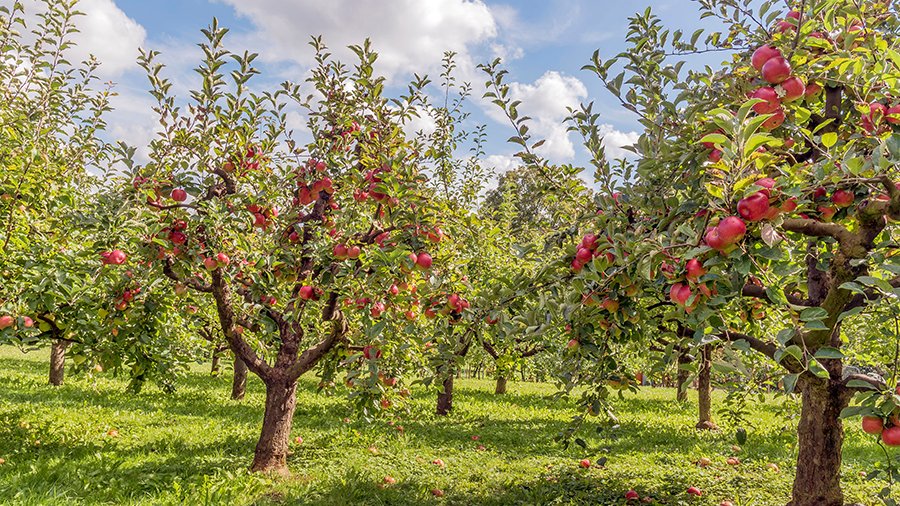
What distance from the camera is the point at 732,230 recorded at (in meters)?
2.03

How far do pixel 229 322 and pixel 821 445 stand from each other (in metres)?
6.01

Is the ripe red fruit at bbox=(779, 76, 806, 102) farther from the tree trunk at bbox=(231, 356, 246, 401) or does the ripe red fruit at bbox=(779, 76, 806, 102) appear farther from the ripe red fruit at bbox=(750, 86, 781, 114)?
the tree trunk at bbox=(231, 356, 246, 401)

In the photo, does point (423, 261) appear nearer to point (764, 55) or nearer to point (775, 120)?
point (775, 120)

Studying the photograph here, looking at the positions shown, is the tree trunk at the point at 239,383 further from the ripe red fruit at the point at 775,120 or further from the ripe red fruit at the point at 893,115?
the ripe red fruit at the point at 893,115

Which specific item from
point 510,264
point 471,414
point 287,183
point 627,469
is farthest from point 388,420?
point 287,183

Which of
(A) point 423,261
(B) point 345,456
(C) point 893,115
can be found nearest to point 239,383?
(B) point 345,456

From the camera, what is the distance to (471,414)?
12164 mm

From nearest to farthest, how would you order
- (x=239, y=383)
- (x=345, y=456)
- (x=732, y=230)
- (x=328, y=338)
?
(x=732, y=230)
(x=328, y=338)
(x=345, y=456)
(x=239, y=383)

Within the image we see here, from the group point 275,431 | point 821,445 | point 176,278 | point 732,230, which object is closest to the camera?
point 732,230

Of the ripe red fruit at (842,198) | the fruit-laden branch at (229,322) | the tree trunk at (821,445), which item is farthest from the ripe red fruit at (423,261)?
the tree trunk at (821,445)

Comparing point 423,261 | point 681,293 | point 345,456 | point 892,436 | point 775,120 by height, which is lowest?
point 345,456

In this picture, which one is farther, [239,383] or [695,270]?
[239,383]

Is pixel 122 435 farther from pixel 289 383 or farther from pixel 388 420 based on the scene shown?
pixel 388 420

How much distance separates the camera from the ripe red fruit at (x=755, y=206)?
2041mm
